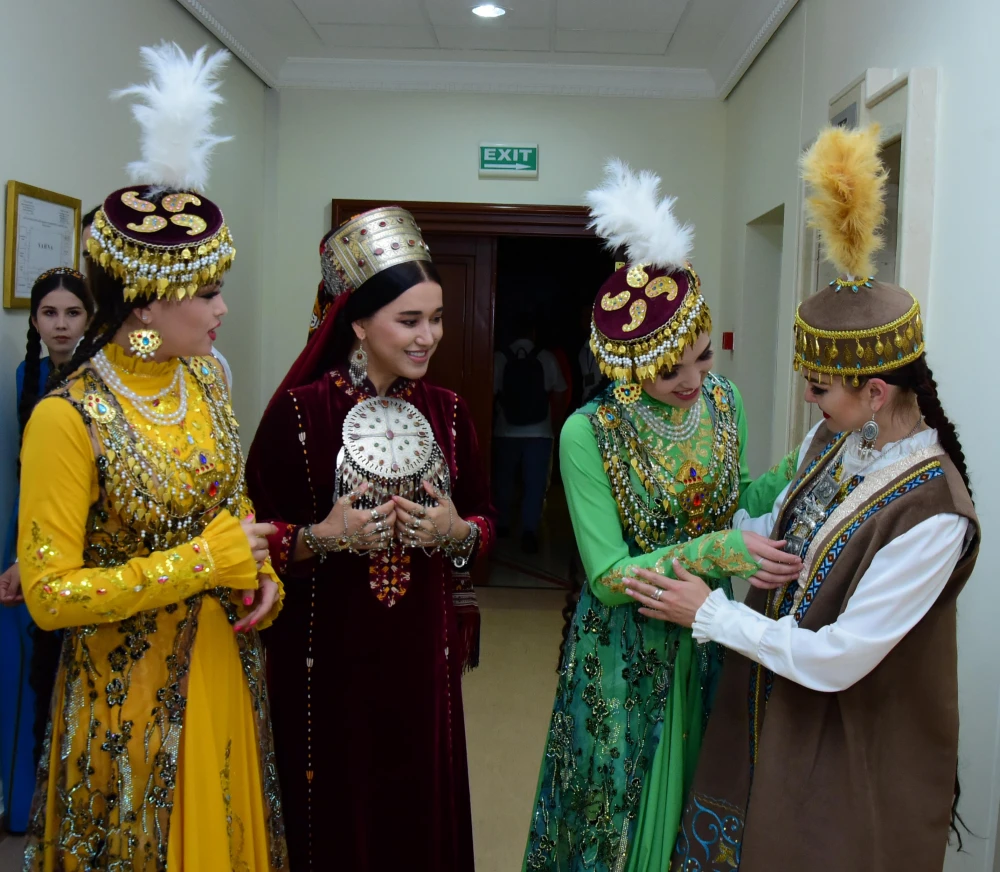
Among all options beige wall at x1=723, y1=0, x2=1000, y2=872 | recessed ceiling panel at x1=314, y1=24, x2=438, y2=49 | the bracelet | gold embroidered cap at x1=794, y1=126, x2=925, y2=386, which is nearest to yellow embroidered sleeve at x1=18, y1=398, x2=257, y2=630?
the bracelet

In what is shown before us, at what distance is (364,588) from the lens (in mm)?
1874

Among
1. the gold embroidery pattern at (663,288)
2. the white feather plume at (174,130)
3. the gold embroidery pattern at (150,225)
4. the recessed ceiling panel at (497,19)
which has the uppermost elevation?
the recessed ceiling panel at (497,19)

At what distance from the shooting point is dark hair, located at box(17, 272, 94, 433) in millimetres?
2566

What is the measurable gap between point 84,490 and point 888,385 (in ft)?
4.35

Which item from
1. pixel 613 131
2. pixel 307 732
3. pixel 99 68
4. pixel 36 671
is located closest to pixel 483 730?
pixel 307 732

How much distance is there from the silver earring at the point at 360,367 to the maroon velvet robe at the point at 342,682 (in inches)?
0.9

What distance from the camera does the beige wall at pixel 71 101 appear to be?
272 centimetres

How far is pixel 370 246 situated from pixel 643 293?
58 cm

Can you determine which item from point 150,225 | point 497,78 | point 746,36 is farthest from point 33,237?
point 746,36

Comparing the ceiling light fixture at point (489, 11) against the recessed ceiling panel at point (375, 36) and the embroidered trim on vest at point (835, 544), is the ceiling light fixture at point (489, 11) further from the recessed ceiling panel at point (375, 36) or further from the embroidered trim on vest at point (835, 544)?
the embroidered trim on vest at point (835, 544)

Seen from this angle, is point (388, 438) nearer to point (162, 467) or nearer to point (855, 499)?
point (162, 467)

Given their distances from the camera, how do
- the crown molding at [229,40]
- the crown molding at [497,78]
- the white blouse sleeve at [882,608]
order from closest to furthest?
the white blouse sleeve at [882,608] → the crown molding at [229,40] → the crown molding at [497,78]

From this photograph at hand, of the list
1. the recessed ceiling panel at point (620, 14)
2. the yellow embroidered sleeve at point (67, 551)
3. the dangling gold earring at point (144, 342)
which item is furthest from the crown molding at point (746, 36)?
the yellow embroidered sleeve at point (67, 551)

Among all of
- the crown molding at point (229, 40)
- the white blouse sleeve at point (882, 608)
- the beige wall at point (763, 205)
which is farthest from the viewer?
the crown molding at point (229, 40)
